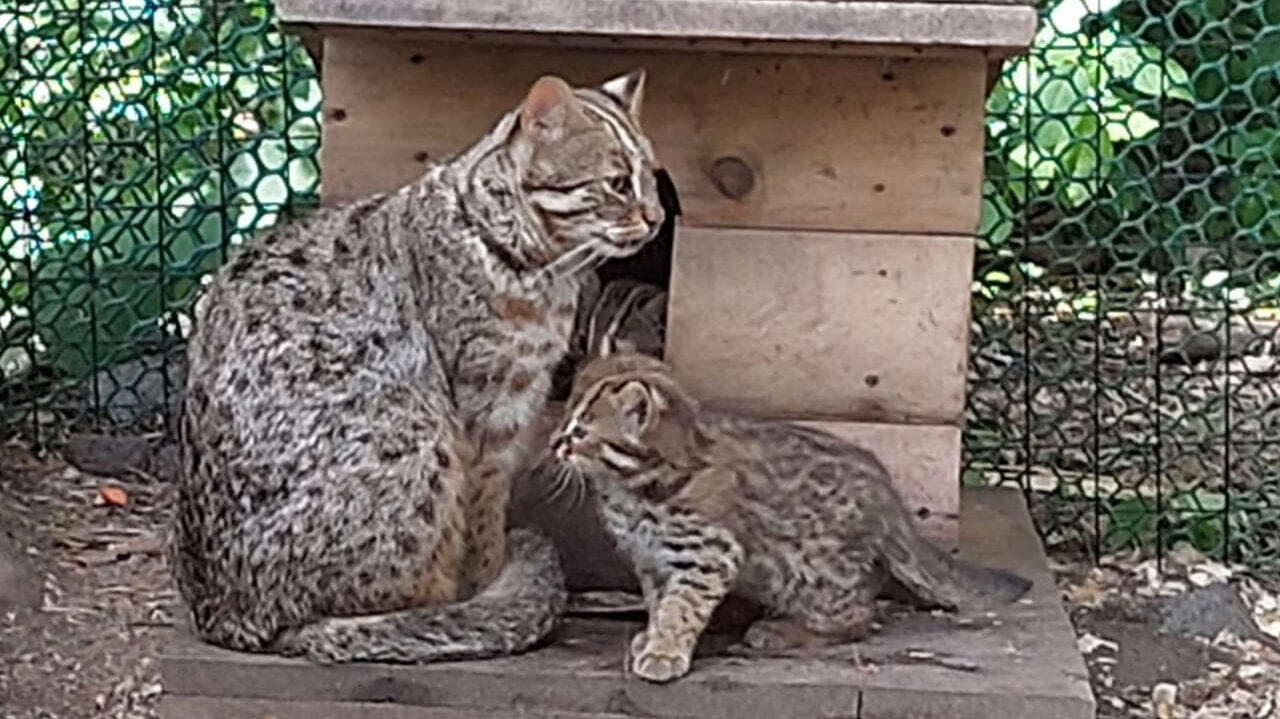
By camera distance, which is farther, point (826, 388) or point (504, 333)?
point (826, 388)

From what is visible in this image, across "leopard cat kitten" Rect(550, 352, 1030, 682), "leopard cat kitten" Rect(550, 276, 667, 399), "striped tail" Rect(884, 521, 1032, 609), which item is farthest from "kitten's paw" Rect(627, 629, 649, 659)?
"leopard cat kitten" Rect(550, 276, 667, 399)

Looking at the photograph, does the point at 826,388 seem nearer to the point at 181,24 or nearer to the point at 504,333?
the point at 504,333

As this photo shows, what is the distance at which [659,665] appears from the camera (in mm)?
2945

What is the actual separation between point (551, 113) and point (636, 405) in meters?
0.39

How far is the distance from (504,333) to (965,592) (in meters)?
0.76

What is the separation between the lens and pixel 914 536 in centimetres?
325

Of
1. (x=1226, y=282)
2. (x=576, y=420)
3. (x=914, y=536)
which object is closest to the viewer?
(x=576, y=420)

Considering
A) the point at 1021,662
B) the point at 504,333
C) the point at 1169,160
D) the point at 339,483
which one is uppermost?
the point at 1169,160

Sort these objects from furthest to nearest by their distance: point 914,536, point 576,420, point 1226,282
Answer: point 1226,282
point 914,536
point 576,420

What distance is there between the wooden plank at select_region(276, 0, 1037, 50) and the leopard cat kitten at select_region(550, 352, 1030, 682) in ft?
1.51

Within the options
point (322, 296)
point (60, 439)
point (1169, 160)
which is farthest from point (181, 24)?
point (1169, 160)

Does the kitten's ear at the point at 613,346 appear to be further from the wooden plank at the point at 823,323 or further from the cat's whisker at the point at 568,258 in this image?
the cat's whisker at the point at 568,258

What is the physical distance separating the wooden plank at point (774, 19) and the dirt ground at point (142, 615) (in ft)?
4.18

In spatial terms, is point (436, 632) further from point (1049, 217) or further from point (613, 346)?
point (1049, 217)
